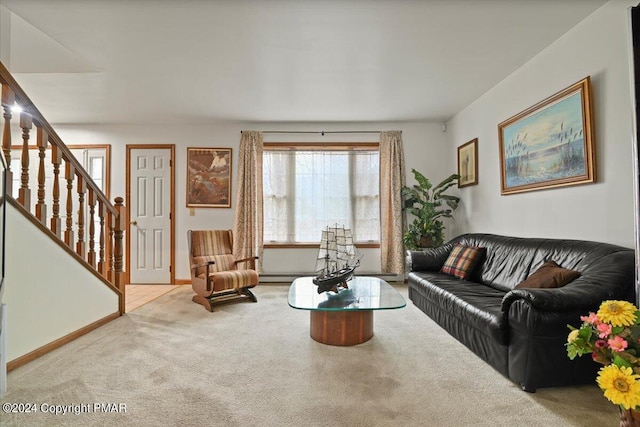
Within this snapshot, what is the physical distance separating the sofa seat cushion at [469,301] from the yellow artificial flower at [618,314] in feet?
2.63

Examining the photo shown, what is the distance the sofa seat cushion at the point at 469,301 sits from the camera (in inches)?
80.2

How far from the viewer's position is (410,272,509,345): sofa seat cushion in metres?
2.04

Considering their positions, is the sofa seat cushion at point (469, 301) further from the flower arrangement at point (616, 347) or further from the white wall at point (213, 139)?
the white wall at point (213, 139)

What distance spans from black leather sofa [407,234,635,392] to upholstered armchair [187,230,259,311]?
227cm

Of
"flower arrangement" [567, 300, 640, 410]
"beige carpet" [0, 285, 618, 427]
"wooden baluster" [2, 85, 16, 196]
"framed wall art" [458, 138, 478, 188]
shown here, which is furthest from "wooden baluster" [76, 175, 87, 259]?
"framed wall art" [458, 138, 478, 188]

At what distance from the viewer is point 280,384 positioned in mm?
1945

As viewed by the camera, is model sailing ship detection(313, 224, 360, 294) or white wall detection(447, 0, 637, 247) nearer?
white wall detection(447, 0, 637, 247)

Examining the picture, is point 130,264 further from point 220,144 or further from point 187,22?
point 187,22

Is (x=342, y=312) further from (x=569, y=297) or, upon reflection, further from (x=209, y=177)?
(x=209, y=177)

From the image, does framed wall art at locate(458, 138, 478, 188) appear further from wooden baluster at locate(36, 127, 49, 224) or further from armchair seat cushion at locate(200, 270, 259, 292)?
wooden baluster at locate(36, 127, 49, 224)

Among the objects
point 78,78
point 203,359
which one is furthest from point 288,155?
point 203,359

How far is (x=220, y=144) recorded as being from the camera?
5168 mm

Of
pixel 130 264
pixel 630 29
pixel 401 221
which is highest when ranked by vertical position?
pixel 630 29

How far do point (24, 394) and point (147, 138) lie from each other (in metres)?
4.20
